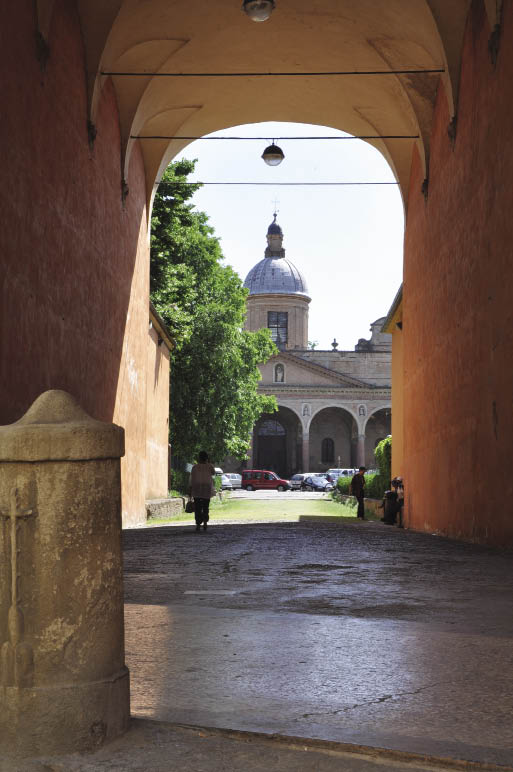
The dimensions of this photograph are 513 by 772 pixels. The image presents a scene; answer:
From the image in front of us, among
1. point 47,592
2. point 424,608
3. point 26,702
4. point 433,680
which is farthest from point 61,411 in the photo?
point 424,608

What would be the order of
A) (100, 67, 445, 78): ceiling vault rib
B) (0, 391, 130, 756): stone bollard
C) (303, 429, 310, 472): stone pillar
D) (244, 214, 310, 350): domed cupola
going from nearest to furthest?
(0, 391, 130, 756): stone bollard, (100, 67, 445, 78): ceiling vault rib, (303, 429, 310, 472): stone pillar, (244, 214, 310, 350): domed cupola

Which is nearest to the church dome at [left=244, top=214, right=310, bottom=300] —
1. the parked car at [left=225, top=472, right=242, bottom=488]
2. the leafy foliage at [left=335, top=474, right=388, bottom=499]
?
the parked car at [left=225, top=472, right=242, bottom=488]

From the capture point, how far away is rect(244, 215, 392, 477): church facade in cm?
6175

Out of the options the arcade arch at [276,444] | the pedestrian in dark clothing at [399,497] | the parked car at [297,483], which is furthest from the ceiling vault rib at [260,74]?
the arcade arch at [276,444]

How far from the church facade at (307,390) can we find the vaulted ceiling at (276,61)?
142 ft

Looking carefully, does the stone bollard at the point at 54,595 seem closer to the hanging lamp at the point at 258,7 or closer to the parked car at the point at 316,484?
the hanging lamp at the point at 258,7

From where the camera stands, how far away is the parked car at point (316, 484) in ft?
168

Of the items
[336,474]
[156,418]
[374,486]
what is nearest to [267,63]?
[156,418]

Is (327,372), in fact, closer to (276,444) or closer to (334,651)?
(276,444)

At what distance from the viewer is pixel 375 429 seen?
6444 centimetres

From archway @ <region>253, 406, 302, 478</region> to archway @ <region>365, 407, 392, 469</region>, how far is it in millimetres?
5133

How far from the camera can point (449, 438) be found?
13469mm

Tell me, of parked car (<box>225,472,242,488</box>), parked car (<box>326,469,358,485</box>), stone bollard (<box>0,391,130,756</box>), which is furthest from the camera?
parked car (<box>225,472,242,488</box>)

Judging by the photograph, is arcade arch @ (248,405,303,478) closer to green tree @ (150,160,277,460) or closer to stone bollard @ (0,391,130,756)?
green tree @ (150,160,277,460)
